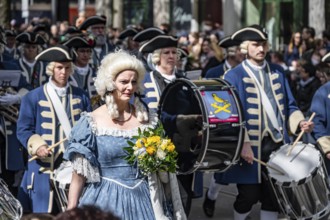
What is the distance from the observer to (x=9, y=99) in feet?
32.4

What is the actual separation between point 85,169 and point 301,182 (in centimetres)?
267

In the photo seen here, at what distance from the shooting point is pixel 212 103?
27.6 feet

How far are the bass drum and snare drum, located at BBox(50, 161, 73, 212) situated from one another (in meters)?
0.98

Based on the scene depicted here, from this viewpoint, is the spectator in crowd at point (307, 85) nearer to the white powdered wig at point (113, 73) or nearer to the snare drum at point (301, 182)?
the snare drum at point (301, 182)

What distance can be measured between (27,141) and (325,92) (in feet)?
8.22

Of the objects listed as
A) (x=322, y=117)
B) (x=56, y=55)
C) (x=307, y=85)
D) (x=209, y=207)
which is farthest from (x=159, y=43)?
(x=307, y=85)

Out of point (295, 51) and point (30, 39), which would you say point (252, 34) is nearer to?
point (30, 39)

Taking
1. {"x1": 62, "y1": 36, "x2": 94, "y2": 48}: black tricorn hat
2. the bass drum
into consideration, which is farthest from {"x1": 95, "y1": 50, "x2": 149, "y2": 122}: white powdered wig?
{"x1": 62, "y1": 36, "x2": 94, "y2": 48}: black tricorn hat

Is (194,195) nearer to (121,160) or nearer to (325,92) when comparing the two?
(325,92)

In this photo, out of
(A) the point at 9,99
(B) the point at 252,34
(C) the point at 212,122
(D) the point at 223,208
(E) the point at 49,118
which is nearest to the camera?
(C) the point at 212,122

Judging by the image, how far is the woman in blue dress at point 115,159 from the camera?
625cm

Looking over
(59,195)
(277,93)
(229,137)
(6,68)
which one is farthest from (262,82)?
(6,68)

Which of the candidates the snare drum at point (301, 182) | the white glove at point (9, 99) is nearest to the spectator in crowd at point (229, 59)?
the white glove at point (9, 99)

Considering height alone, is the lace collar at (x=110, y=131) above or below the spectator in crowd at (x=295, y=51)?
below
